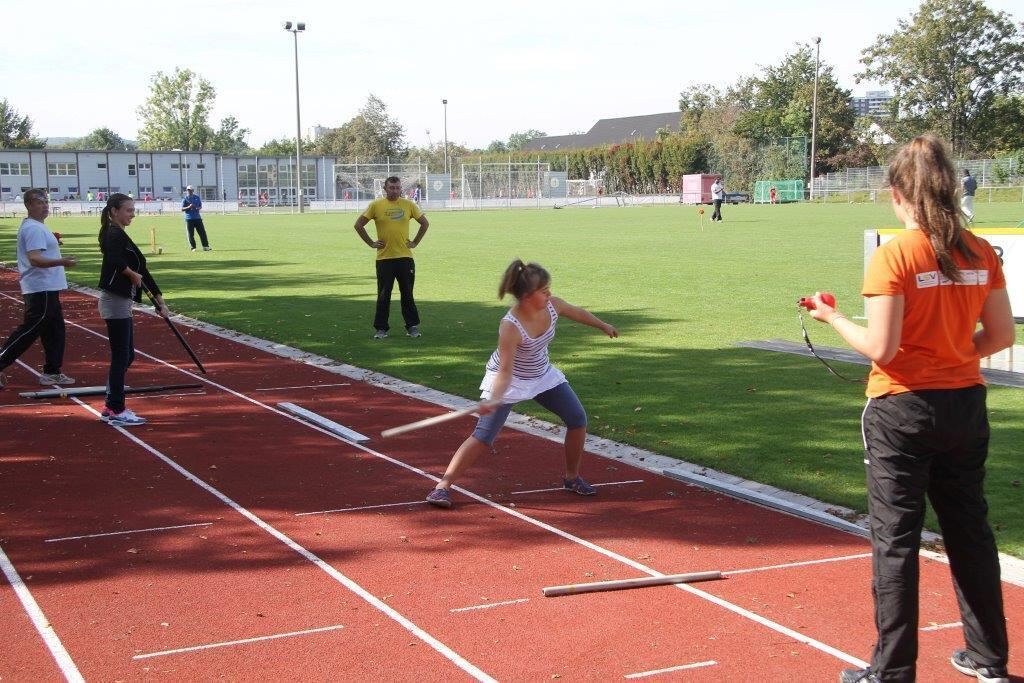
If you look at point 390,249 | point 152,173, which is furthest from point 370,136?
point 390,249

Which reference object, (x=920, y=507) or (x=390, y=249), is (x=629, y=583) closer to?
(x=920, y=507)

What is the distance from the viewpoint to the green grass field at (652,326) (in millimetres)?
8586

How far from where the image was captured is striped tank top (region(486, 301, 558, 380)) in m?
6.93

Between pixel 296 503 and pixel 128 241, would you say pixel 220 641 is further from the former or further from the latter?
pixel 128 241

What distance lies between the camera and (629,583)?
565 cm

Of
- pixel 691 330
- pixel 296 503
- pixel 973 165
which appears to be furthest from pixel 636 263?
pixel 973 165

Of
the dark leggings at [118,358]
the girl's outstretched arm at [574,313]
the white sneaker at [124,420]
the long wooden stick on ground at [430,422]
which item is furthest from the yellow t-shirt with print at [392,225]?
the long wooden stick on ground at [430,422]

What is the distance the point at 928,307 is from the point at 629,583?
2.26m

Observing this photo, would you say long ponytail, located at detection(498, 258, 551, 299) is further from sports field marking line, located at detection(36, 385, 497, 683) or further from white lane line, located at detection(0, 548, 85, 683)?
white lane line, located at detection(0, 548, 85, 683)

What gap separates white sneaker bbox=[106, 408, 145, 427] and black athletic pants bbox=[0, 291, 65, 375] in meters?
2.46

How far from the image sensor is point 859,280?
66.5 ft

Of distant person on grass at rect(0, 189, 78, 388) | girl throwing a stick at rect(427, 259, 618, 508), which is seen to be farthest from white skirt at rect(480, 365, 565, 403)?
distant person on grass at rect(0, 189, 78, 388)

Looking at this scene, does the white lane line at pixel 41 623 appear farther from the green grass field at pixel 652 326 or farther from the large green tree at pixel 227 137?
the large green tree at pixel 227 137

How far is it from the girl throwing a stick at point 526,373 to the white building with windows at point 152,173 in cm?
10224
